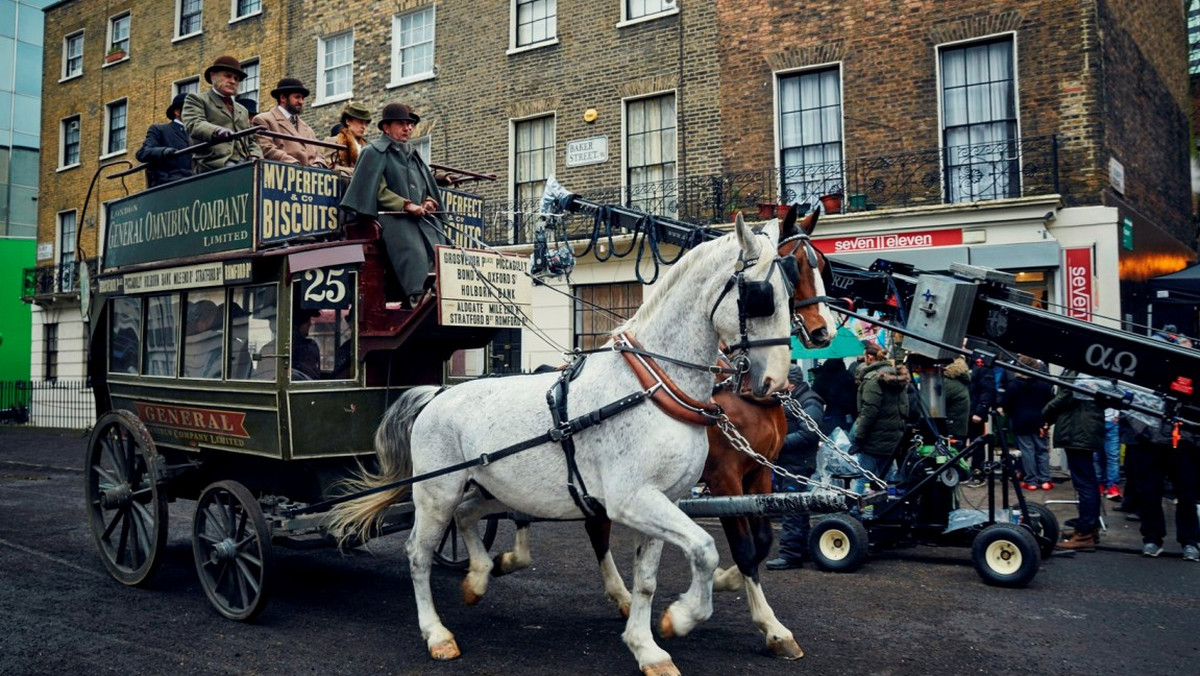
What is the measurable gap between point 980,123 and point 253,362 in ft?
40.2

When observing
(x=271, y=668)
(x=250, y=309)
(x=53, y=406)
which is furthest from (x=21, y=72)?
(x=271, y=668)

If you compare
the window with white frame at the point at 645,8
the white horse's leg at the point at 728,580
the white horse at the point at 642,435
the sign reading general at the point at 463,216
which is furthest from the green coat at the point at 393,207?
the window with white frame at the point at 645,8

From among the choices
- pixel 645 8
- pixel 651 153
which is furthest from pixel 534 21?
pixel 651 153

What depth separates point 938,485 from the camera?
745 cm

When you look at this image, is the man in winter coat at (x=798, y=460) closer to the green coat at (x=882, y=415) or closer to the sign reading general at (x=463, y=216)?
the green coat at (x=882, y=415)

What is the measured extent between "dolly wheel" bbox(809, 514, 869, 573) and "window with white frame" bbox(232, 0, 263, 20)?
21184 millimetres

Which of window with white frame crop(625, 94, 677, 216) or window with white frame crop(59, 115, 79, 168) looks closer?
window with white frame crop(625, 94, 677, 216)

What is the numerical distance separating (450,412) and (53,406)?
25.5m

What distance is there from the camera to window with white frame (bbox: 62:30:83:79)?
27.3 m

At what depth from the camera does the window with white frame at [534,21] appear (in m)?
17.9

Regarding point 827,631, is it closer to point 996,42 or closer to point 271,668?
point 271,668

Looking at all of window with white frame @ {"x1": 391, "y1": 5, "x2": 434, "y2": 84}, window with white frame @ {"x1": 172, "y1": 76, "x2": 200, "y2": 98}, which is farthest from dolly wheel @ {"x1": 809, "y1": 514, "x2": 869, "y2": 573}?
window with white frame @ {"x1": 172, "y1": 76, "x2": 200, "y2": 98}

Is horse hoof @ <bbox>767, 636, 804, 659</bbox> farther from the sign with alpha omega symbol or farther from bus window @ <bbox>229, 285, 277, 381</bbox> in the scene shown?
bus window @ <bbox>229, 285, 277, 381</bbox>

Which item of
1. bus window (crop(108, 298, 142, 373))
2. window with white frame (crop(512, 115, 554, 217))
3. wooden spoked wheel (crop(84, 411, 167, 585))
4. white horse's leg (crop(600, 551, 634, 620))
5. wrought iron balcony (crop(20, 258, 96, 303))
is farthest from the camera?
wrought iron balcony (crop(20, 258, 96, 303))
